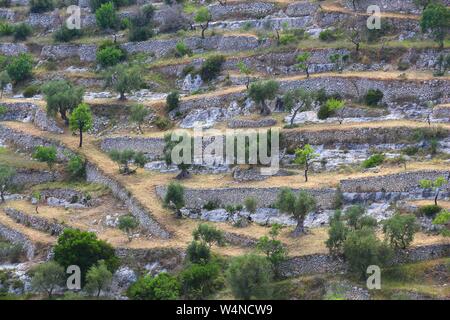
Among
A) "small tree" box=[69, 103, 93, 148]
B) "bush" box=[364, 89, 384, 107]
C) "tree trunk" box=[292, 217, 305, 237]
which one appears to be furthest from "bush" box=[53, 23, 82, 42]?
"tree trunk" box=[292, 217, 305, 237]

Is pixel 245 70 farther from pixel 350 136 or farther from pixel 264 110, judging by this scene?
pixel 350 136

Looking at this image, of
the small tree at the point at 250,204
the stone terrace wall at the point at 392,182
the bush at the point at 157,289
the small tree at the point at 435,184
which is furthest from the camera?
the small tree at the point at 250,204

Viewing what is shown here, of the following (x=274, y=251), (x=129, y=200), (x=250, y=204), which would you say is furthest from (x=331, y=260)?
(x=129, y=200)

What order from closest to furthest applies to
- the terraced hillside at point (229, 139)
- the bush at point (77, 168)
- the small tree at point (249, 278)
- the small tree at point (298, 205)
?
1. the small tree at point (249, 278)
2. the terraced hillside at point (229, 139)
3. the small tree at point (298, 205)
4. the bush at point (77, 168)

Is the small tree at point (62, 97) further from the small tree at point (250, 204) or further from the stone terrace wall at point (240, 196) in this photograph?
the small tree at point (250, 204)

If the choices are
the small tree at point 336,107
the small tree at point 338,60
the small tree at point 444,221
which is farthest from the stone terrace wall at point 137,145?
the small tree at point 444,221
